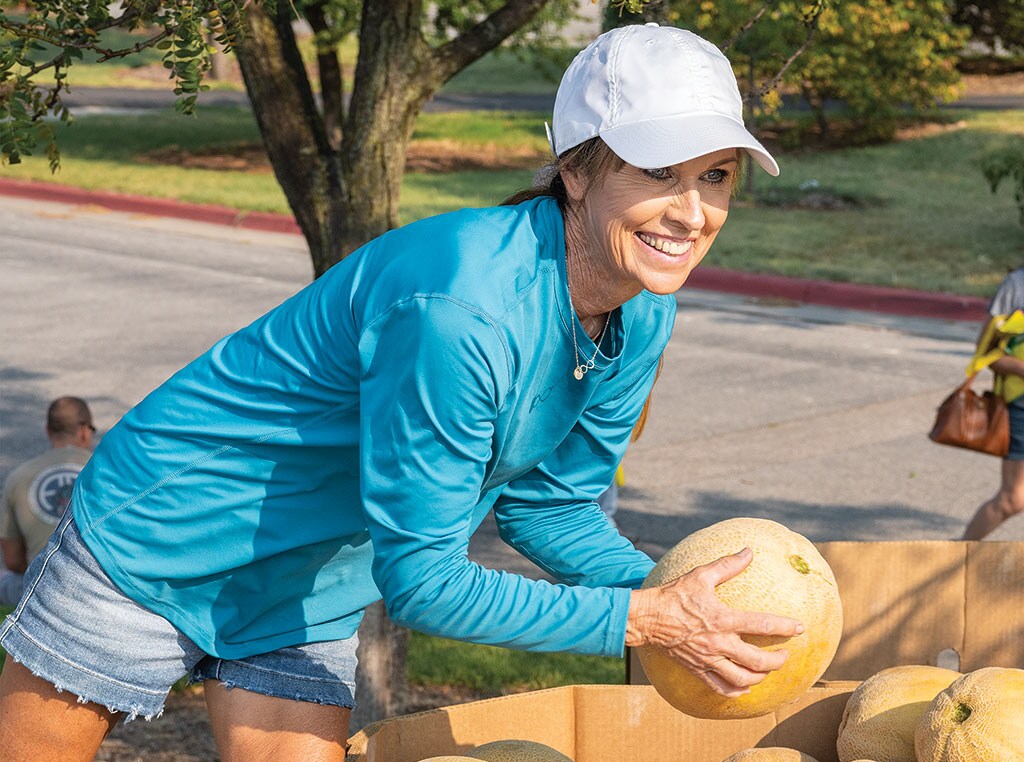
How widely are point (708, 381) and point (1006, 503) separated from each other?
346 cm

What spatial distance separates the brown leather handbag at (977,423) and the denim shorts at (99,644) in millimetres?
3976

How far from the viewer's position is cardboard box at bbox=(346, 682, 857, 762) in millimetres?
2742

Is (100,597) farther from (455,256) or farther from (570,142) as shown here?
(570,142)

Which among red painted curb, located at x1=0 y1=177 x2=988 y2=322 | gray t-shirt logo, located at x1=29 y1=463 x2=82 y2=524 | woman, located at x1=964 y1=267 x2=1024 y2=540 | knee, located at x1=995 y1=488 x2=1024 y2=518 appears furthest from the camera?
red painted curb, located at x1=0 y1=177 x2=988 y2=322

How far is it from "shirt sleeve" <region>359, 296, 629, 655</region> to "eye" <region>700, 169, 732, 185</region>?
447 mm

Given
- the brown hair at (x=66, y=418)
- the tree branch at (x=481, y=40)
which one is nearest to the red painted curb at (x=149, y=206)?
the brown hair at (x=66, y=418)

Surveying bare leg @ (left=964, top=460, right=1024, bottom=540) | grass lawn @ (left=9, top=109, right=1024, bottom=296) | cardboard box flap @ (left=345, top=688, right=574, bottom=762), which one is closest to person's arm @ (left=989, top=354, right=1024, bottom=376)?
bare leg @ (left=964, top=460, right=1024, bottom=540)

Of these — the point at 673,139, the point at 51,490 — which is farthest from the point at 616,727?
the point at 51,490

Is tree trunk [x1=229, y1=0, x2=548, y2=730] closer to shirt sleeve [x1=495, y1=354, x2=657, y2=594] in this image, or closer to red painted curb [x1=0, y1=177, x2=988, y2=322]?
shirt sleeve [x1=495, y1=354, x2=657, y2=594]

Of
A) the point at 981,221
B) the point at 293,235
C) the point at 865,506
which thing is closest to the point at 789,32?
the point at 981,221

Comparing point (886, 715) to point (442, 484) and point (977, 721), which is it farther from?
point (442, 484)

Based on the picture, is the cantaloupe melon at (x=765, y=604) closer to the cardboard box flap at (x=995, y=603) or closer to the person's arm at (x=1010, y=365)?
the cardboard box flap at (x=995, y=603)

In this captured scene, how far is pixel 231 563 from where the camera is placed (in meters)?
2.37

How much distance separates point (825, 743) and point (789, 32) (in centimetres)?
1462
